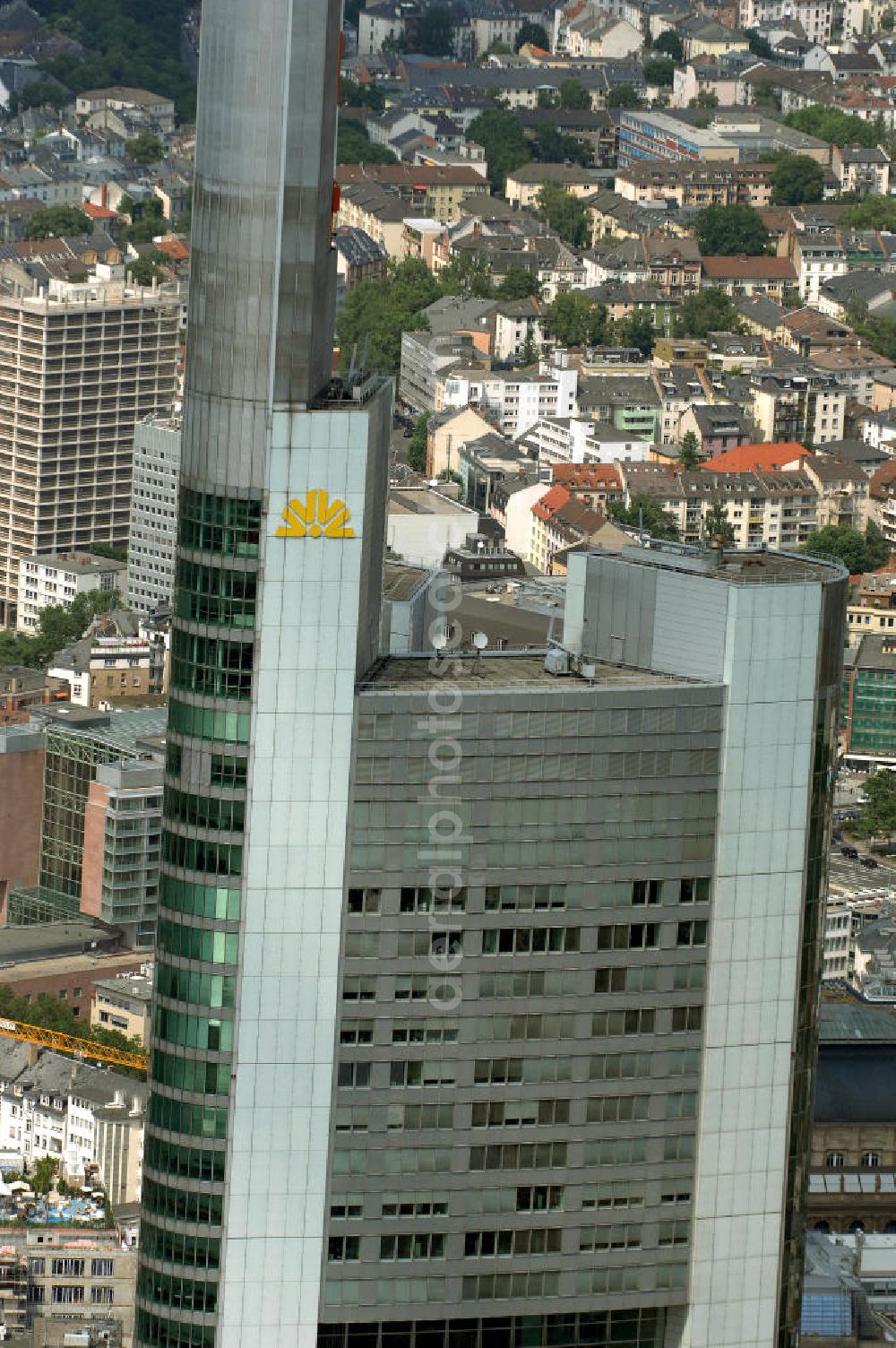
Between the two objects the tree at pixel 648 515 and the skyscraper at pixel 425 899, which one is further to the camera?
the tree at pixel 648 515

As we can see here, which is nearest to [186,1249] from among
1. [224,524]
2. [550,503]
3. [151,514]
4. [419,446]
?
[224,524]

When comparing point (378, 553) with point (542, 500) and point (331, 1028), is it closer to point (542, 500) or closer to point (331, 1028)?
point (331, 1028)

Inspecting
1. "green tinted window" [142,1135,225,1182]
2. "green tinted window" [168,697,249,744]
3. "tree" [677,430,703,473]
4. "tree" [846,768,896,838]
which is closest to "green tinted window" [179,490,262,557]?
"green tinted window" [168,697,249,744]

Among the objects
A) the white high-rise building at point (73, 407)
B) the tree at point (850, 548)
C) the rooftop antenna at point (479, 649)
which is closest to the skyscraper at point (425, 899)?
the rooftop antenna at point (479, 649)

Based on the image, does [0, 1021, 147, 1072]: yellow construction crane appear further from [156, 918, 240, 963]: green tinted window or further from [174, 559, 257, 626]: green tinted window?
[174, 559, 257, 626]: green tinted window

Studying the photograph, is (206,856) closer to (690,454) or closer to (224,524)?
(224,524)

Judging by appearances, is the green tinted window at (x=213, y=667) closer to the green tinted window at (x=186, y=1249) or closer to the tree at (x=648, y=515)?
the green tinted window at (x=186, y=1249)
